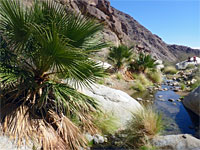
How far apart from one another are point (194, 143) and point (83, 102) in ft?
6.69

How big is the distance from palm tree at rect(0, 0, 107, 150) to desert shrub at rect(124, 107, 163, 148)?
808 millimetres

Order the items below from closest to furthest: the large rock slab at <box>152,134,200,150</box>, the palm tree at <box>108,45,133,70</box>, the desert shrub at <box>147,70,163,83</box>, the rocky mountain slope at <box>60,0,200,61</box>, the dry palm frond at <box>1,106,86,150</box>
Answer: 1. the dry palm frond at <box>1,106,86,150</box>
2. the large rock slab at <box>152,134,200,150</box>
3. the palm tree at <box>108,45,133,70</box>
4. the desert shrub at <box>147,70,163,83</box>
5. the rocky mountain slope at <box>60,0,200,61</box>

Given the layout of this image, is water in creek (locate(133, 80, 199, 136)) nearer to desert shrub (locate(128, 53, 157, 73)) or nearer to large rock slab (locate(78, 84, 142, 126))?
large rock slab (locate(78, 84, 142, 126))

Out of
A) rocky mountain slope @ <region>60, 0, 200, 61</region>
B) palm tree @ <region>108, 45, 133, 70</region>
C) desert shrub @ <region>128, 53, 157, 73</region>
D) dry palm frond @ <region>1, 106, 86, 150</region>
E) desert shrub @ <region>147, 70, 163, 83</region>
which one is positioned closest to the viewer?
dry palm frond @ <region>1, 106, 86, 150</region>

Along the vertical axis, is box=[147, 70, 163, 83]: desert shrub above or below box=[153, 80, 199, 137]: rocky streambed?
above

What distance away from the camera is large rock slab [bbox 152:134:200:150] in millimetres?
2486

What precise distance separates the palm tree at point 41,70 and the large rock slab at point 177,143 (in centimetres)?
129

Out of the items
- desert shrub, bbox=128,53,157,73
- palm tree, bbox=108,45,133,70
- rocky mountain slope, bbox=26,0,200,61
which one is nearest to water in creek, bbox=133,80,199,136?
palm tree, bbox=108,45,133,70

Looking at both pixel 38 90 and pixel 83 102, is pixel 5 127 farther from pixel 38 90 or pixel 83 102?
pixel 83 102

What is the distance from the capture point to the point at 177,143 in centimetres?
256

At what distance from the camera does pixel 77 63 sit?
2154 millimetres

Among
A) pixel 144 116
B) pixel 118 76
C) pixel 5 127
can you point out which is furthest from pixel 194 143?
pixel 118 76

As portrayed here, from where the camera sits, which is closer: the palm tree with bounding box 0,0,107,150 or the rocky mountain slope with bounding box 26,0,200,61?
the palm tree with bounding box 0,0,107,150

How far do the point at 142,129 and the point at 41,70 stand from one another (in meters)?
2.13
